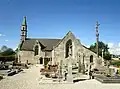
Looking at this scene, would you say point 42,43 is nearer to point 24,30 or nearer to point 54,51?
point 24,30

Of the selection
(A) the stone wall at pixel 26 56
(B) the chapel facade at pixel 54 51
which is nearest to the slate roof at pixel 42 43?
(B) the chapel facade at pixel 54 51

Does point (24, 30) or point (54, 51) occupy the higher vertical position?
point (24, 30)

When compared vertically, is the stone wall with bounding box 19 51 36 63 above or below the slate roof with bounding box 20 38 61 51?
below

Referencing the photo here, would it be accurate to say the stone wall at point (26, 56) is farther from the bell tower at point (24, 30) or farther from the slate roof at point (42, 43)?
the bell tower at point (24, 30)

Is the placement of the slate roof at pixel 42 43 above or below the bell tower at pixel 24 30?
below

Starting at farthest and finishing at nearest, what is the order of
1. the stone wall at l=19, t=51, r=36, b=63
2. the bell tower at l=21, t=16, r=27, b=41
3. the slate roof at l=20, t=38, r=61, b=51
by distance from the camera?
the bell tower at l=21, t=16, r=27, b=41
the slate roof at l=20, t=38, r=61, b=51
the stone wall at l=19, t=51, r=36, b=63

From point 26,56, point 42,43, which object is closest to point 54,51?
Result: point 42,43

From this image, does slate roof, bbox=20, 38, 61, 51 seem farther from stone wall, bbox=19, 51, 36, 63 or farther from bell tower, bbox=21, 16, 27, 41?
bell tower, bbox=21, 16, 27, 41

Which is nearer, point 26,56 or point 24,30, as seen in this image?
point 26,56

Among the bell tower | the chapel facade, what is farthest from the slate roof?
the bell tower

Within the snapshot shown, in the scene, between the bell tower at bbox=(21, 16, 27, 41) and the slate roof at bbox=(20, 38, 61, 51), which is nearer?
the slate roof at bbox=(20, 38, 61, 51)

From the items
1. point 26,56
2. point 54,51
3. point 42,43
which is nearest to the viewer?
point 54,51

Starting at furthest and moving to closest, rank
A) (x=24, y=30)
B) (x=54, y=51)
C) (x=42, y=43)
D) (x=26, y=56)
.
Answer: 1. (x=24, y=30)
2. (x=42, y=43)
3. (x=26, y=56)
4. (x=54, y=51)

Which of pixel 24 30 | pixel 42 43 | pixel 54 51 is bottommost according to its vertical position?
pixel 54 51
